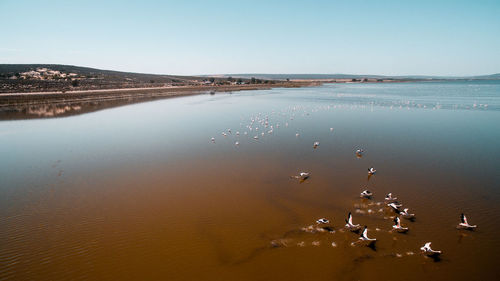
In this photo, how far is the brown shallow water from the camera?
773 cm

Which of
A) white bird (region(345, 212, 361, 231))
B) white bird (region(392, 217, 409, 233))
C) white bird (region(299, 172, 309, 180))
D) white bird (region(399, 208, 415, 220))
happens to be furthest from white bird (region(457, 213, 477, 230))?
white bird (region(299, 172, 309, 180))

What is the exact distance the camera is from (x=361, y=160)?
627 inches

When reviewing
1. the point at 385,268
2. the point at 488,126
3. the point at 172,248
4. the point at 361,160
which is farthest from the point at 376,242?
the point at 488,126

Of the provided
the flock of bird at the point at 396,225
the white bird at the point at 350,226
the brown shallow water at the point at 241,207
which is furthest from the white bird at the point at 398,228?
the white bird at the point at 350,226

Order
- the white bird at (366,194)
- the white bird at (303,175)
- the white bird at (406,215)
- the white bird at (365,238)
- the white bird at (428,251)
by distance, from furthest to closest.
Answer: the white bird at (303,175)
the white bird at (366,194)
the white bird at (406,215)
the white bird at (365,238)
the white bird at (428,251)

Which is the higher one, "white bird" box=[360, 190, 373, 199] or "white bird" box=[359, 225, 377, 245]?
"white bird" box=[360, 190, 373, 199]

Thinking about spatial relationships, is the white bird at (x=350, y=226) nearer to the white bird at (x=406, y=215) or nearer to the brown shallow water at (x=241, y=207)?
the brown shallow water at (x=241, y=207)

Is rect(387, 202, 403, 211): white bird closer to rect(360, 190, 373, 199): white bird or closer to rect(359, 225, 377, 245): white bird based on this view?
rect(360, 190, 373, 199): white bird

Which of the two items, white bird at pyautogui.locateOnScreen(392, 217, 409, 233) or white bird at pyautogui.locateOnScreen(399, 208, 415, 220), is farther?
white bird at pyautogui.locateOnScreen(399, 208, 415, 220)

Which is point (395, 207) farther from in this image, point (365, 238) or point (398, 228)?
point (365, 238)

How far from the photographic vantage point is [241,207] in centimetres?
1088

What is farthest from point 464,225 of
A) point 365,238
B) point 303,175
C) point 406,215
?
point 303,175

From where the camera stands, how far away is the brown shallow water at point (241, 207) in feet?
25.4

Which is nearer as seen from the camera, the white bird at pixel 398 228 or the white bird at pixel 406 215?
the white bird at pixel 398 228
